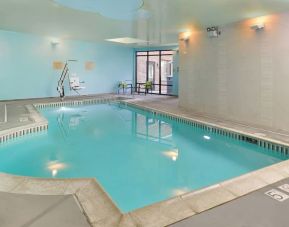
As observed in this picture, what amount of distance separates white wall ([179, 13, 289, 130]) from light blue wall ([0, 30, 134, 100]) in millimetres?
5152

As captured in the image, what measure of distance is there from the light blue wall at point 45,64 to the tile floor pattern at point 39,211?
777cm

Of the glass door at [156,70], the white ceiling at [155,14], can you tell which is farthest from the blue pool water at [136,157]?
the glass door at [156,70]

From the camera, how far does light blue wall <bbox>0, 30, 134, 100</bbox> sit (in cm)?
862

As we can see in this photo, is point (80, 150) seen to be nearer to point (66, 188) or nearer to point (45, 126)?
point (45, 126)

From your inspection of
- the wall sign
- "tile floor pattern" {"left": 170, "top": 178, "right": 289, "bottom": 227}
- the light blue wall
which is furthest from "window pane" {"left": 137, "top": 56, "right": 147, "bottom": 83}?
"tile floor pattern" {"left": 170, "top": 178, "right": 289, "bottom": 227}

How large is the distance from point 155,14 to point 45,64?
6.07 metres

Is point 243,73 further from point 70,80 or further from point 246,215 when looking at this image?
point 70,80

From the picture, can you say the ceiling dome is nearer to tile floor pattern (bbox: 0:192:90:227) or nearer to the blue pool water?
the blue pool water

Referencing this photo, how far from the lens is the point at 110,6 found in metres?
4.75

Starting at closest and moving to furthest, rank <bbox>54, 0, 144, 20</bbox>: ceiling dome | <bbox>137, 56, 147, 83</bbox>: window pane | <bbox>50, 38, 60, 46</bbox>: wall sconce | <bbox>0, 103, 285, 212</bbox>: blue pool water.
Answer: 1. <bbox>0, 103, 285, 212</bbox>: blue pool water
2. <bbox>54, 0, 144, 20</bbox>: ceiling dome
3. <bbox>50, 38, 60, 46</bbox>: wall sconce
4. <bbox>137, 56, 147, 83</bbox>: window pane

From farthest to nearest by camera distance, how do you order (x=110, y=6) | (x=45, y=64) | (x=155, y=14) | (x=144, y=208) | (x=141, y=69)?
(x=141, y=69) → (x=45, y=64) → (x=155, y=14) → (x=110, y=6) → (x=144, y=208)

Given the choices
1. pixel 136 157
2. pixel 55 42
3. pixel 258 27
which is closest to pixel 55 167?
pixel 136 157

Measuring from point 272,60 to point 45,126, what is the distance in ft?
16.5

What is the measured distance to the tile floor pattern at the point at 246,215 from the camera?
1.75 meters
